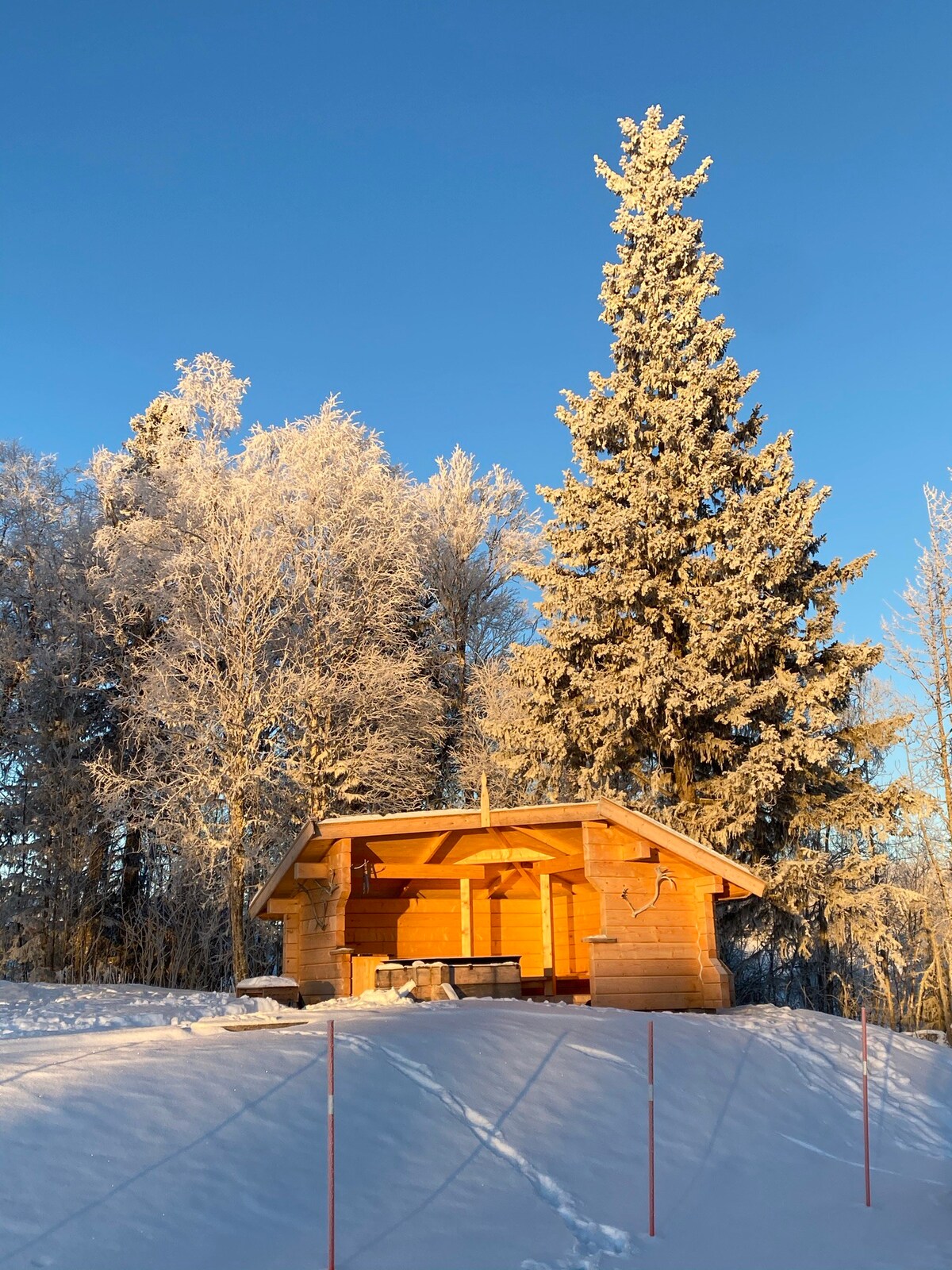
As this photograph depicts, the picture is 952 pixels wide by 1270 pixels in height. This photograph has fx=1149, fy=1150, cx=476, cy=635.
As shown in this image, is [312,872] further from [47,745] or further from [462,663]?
[462,663]

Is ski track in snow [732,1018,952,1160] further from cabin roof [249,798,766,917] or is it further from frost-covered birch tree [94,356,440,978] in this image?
frost-covered birch tree [94,356,440,978]

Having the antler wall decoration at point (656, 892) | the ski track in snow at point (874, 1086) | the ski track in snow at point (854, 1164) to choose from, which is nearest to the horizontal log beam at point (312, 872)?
the antler wall decoration at point (656, 892)

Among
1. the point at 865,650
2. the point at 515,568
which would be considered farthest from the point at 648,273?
the point at 865,650

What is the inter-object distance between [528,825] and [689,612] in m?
5.80

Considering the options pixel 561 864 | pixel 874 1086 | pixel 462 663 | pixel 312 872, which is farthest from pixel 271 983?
pixel 462 663

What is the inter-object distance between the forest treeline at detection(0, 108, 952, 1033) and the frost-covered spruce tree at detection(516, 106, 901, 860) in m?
0.06

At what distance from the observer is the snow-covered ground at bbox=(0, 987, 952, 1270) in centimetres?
570

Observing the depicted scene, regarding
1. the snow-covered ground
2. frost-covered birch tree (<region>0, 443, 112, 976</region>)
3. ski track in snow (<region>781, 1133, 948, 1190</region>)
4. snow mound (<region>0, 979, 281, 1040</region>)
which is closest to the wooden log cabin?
snow mound (<region>0, 979, 281, 1040</region>)

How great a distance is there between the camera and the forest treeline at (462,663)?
2028cm

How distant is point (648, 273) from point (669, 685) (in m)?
8.73

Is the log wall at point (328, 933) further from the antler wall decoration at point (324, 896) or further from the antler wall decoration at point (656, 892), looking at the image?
the antler wall decoration at point (656, 892)

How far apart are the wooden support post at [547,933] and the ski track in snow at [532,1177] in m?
9.90

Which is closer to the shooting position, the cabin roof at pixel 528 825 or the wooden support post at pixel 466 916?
the cabin roof at pixel 528 825

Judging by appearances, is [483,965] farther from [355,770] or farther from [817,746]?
[355,770]
